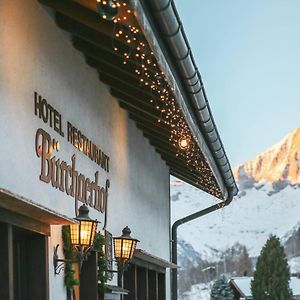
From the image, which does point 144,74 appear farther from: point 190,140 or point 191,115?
point 190,140

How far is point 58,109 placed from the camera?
Result: 6637mm

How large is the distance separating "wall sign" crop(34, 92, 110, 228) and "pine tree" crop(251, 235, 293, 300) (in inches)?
866

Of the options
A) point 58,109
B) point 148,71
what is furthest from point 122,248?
point 148,71

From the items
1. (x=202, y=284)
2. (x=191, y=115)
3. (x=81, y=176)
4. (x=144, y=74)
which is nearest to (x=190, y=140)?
(x=191, y=115)

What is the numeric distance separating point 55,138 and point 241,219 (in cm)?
7548

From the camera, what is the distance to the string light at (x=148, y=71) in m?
4.65

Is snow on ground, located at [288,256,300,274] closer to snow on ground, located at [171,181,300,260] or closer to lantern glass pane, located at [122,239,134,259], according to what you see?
snow on ground, located at [171,181,300,260]

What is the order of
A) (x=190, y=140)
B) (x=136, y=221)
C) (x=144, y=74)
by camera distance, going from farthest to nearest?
1. (x=136, y=221)
2. (x=190, y=140)
3. (x=144, y=74)

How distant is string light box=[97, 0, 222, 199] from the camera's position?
4.65 meters

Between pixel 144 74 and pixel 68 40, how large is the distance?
0.80 m

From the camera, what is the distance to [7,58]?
5301 millimetres

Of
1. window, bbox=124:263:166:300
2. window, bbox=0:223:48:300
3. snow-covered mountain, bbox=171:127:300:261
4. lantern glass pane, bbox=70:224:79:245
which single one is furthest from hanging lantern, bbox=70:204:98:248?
snow-covered mountain, bbox=171:127:300:261

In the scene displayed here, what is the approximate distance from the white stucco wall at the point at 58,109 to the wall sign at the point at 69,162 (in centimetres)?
5

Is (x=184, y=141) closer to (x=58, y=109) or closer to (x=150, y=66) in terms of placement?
(x=58, y=109)
